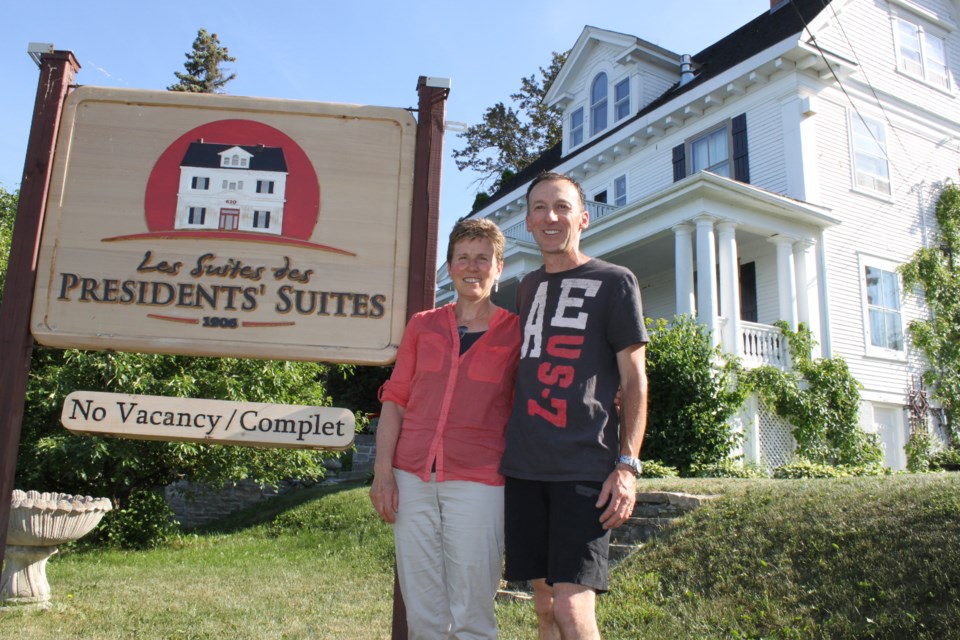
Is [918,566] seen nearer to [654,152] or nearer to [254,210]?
[254,210]

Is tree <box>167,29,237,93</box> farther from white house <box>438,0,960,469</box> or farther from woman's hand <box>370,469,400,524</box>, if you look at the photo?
woman's hand <box>370,469,400,524</box>

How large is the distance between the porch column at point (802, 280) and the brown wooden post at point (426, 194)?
11.4 metres

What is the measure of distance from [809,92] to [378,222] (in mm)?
13044

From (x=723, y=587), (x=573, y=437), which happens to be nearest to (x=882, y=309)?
(x=723, y=587)

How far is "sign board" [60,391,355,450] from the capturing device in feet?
10.0

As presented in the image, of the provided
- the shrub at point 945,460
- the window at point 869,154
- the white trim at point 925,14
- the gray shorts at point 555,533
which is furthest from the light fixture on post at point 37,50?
the white trim at point 925,14

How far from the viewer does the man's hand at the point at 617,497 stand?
2334 millimetres

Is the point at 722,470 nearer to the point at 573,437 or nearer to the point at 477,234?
the point at 477,234

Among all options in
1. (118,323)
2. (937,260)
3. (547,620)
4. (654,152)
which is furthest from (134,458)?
(937,260)

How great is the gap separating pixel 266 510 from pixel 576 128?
1249 cm

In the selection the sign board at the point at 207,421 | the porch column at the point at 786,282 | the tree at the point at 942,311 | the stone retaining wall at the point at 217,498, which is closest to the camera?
the sign board at the point at 207,421

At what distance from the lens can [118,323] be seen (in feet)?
10.8

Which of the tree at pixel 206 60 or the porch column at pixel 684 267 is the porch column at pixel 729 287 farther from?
the tree at pixel 206 60

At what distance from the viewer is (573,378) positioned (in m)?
2.49
